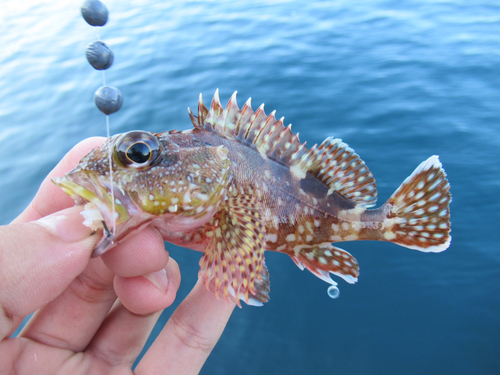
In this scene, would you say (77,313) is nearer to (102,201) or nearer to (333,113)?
(102,201)

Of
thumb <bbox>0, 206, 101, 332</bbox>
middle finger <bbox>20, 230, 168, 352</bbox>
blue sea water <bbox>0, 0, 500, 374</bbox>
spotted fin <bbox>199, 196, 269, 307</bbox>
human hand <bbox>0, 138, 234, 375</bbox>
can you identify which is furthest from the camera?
blue sea water <bbox>0, 0, 500, 374</bbox>

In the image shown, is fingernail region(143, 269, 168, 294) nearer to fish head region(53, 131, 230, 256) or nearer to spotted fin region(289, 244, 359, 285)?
fish head region(53, 131, 230, 256)

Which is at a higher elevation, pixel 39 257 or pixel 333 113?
pixel 39 257

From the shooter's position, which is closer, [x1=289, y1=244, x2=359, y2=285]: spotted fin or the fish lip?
A: the fish lip

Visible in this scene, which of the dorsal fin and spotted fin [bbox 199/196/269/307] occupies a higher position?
the dorsal fin

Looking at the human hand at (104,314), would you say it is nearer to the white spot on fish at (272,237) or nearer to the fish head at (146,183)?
the fish head at (146,183)

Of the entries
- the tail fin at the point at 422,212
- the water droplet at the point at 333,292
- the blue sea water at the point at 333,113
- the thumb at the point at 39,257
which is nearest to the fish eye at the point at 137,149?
the thumb at the point at 39,257

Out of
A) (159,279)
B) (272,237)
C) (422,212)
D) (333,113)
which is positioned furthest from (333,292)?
(333,113)

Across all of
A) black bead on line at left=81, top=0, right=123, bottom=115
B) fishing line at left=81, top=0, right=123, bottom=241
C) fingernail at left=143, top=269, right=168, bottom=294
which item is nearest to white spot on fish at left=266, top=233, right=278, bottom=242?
fingernail at left=143, top=269, right=168, bottom=294
